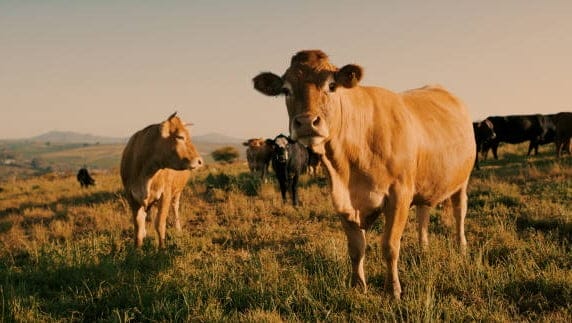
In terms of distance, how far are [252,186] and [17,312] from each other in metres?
9.72

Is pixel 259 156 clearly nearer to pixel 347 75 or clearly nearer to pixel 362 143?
pixel 362 143

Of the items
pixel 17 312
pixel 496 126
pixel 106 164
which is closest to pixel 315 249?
pixel 17 312

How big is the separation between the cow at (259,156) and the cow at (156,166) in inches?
357

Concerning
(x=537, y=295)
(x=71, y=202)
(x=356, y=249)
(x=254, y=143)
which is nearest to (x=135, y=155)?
(x=356, y=249)

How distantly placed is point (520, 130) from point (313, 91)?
793 inches

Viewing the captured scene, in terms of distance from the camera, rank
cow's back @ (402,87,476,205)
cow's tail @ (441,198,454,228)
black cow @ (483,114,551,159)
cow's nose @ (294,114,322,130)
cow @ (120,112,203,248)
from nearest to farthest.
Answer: cow's nose @ (294,114,322,130) → cow's back @ (402,87,476,205) → cow's tail @ (441,198,454,228) → cow @ (120,112,203,248) → black cow @ (483,114,551,159)

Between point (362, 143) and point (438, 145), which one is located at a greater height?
→ point (362, 143)

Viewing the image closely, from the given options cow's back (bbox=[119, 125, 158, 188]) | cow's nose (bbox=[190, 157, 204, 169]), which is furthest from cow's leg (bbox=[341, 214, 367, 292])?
cow's back (bbox=[119, 125, 158, 188])

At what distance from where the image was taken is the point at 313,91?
3.54 m

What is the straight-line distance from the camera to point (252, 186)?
13578 millimetres

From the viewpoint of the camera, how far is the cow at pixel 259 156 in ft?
56.0

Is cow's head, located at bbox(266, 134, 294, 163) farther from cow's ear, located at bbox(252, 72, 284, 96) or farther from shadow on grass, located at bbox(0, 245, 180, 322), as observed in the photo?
cow's ear, located at bbox(252, 72, 284, 96)

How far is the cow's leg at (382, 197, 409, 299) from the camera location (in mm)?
4070

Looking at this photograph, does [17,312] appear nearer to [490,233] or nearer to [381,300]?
[381,300]
